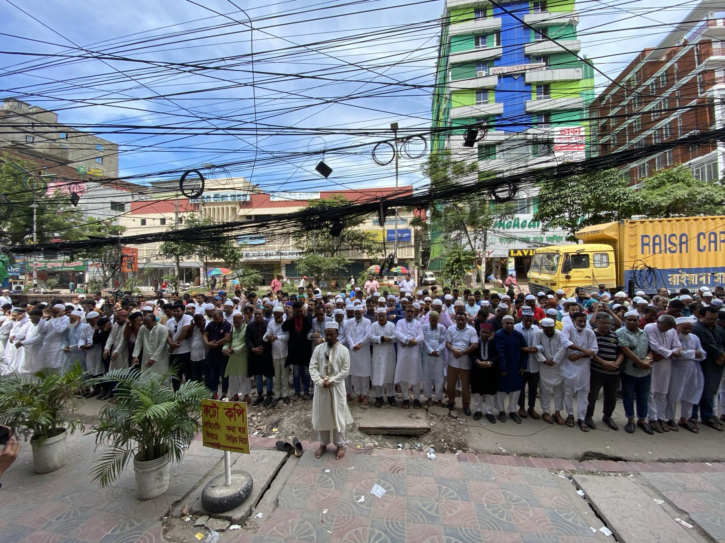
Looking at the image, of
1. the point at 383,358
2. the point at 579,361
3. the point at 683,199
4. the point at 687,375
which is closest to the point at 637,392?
the point at 687,375

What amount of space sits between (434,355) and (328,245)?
2388cm

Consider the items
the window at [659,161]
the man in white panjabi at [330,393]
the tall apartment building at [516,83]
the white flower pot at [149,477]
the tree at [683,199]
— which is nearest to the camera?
the white flower pot at [149,477]

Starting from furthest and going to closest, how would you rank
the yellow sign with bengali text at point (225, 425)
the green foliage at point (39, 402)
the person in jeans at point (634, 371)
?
1. the person in jeans at point (634, 371)
2. the green foliage at point (39, 402)
3. the yellow sign with bengali text at point (225, 425)

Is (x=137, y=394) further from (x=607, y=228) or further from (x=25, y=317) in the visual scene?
(x=607, y=228)

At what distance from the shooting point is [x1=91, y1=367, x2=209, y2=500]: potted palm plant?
3.13m

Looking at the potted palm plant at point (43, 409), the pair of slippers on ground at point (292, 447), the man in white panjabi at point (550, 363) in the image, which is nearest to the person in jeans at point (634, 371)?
the man in white panjabi at point (550, 363)

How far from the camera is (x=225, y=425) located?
10.2 feet

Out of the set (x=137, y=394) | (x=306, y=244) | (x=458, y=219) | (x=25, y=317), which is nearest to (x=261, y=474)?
(x=137, y=394)

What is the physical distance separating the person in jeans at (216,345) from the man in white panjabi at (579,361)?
5.25m

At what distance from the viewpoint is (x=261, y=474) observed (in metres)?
3.67

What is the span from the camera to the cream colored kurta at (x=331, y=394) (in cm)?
401

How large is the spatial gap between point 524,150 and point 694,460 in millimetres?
24741

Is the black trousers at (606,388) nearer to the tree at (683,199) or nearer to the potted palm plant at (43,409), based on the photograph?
the potted palm plant at (43,409)

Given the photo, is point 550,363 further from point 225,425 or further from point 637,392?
point 225,425
